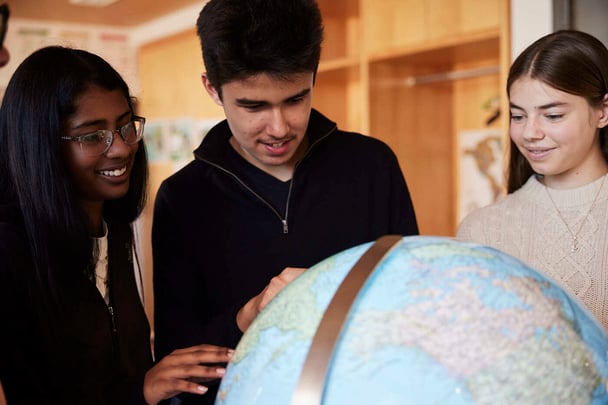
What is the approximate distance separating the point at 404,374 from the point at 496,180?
2631 millimetres

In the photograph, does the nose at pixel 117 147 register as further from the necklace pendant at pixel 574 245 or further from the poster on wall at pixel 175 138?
the poster on wall at pixel 175 138

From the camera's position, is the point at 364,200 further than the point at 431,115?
No

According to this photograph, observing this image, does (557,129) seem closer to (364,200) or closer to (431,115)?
(364,200)

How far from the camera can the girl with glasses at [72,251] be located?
0.99 m

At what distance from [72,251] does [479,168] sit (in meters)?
2.42

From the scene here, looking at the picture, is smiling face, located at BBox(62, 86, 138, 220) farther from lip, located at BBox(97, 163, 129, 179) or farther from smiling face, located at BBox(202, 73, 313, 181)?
smiling face, located at BBox(202, 73, 313, 181)

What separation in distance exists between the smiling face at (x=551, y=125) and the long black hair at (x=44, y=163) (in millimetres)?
918

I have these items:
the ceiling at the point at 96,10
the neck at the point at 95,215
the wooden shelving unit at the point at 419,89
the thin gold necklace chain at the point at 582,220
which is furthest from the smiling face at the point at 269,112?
the ceiling at the point at 96,10

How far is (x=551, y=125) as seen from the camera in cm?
145

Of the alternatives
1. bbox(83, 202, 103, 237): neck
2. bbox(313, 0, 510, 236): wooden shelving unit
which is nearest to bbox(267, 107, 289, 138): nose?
bbox(83, 202, 103, 237): neck

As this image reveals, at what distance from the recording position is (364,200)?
1411mm

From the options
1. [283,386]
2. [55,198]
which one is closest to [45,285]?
[55,198]

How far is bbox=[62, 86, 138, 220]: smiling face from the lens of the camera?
3.91 ft

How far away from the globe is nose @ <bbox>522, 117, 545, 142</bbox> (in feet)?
→ 2.58
